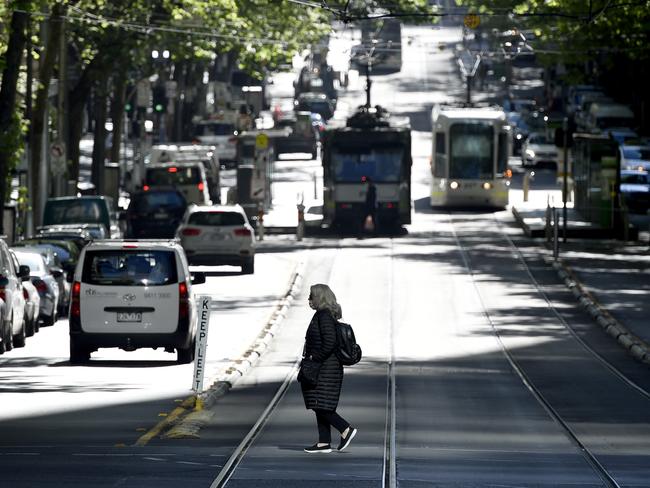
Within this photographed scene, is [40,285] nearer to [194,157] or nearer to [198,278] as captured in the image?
[198,278]

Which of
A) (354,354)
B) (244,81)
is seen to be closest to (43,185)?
(354,354)

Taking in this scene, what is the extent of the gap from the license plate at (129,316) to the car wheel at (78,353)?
69 cm

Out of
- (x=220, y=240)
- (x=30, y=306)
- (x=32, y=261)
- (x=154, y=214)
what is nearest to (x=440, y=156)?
(x=154, y=214)

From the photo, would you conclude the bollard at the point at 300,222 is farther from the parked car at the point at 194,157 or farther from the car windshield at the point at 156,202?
the parked car at the point at 194,157

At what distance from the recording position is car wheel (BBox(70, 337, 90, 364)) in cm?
2456

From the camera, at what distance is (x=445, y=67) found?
126 meters

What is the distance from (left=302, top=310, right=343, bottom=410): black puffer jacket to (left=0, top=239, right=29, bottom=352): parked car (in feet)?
38.3

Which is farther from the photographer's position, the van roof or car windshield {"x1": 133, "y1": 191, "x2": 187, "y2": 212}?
car windshield {"x1": 133, "y1": 191, "x2": 187, "y2": 212}

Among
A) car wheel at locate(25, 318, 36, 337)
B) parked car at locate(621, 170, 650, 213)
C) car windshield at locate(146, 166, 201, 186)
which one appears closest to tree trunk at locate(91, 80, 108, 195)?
car windshield at locate(146, 166, 201, 186)

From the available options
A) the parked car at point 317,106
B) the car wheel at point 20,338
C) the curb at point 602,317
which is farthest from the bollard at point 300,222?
the parked car at point 317,106

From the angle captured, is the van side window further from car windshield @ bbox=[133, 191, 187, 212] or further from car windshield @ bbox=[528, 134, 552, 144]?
car windshield @ bbox=[528, 134, 552, 144]

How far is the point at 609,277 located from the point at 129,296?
18.8 m

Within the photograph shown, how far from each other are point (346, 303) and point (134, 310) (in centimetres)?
1307

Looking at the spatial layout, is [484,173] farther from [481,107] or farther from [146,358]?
[146,358]
